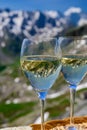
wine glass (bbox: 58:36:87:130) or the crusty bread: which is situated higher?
wine glass (bbox: 58:36:87:130)

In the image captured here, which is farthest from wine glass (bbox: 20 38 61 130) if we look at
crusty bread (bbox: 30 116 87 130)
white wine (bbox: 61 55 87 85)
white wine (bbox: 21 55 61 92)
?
crusty bread (bbox: 30 116 87 130)

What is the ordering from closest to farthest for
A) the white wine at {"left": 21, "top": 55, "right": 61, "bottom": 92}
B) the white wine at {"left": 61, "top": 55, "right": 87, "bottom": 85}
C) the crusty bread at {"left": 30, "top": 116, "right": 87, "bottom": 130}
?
the white wine at {"left": 21, "top": 55, "right": 61, "bottom": 92} → the white wine at {"left": 61, "top": 55, "right": 87, "bottom": 85} → the crusty bread at {"left": 30, "top": 116, "right": 87, "bottom": 130}

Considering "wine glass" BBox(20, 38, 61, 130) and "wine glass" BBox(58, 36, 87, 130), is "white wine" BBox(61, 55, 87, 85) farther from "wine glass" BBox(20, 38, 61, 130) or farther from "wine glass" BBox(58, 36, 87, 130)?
"wine glass" BBox(20, 38, 61, 130)

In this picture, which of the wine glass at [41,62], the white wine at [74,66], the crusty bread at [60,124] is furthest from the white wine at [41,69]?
the crusty bread at [60,124]

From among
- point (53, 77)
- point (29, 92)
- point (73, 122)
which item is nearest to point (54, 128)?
point (73, 122)

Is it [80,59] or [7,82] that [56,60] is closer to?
[80,59]

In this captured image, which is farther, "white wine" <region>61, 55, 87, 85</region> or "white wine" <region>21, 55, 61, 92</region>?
"white wine" <region>61, 55, 87, 85</region>

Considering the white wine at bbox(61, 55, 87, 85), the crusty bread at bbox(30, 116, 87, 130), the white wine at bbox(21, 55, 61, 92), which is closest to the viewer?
the white wine at bbox(21, 55, 61, 92)

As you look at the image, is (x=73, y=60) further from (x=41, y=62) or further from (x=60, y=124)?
(x=60, y=124)
